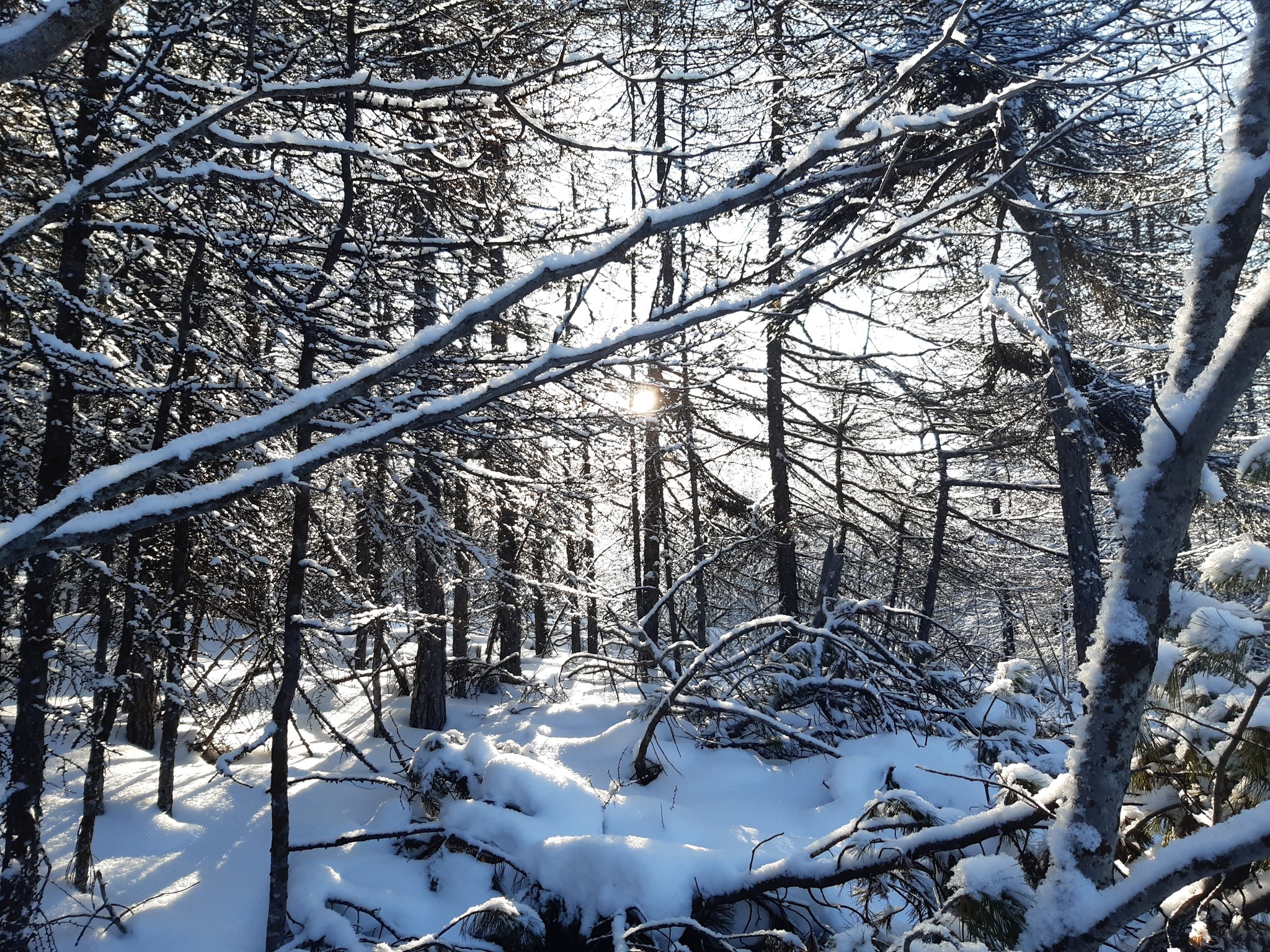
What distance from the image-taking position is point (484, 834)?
408cm

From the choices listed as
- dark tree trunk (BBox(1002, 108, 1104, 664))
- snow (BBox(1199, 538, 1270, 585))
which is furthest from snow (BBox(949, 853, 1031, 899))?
dark tree trunk (BBox(1002, 108, 1104, 664))

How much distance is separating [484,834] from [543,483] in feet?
7.35

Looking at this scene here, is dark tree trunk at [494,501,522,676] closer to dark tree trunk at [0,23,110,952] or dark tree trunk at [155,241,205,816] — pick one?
dark tree trunk at [155,241,205,816]

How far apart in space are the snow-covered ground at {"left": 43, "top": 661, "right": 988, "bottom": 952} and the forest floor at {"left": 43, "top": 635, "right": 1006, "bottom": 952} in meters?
0.01

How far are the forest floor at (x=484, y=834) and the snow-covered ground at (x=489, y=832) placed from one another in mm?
12

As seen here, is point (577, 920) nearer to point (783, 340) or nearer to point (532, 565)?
point (532, 565)

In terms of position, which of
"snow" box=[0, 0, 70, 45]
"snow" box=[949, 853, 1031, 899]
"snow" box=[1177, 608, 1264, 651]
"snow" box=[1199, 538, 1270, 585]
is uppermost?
"snow" box=[0, 0, 70, 45]

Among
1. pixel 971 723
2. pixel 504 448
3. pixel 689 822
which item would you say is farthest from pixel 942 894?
pixel 504 448

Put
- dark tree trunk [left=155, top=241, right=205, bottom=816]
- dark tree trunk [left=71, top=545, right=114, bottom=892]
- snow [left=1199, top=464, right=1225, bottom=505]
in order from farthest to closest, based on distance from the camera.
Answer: dark tree trunk [left=155, top=241, right=205, bottom=816], dark tree trunk [left=71, top=545, right=114, bottom=892], snow [left=1199, top=464, right=1225, bottom=505]

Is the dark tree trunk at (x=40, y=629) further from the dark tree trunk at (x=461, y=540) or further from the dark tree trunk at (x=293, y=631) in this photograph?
the dark tree trunk at (x=461, y=540)

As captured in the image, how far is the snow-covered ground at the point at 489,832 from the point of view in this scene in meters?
3.56

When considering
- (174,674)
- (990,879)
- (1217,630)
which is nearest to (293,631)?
(174,674)

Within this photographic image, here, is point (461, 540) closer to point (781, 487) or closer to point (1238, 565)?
point (1238, 565)

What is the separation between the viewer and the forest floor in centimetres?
355
